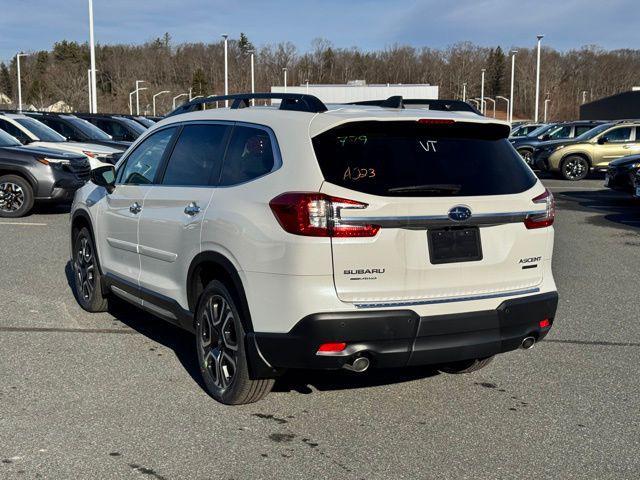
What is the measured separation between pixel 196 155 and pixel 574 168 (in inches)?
802

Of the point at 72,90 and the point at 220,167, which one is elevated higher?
the point at 72,90

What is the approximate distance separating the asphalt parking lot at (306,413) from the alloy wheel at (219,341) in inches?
7.2

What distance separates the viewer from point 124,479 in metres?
3.43

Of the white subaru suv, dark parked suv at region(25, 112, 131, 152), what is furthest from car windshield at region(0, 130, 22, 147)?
the white subaru suv

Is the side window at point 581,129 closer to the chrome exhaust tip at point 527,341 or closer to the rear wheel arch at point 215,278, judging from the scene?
the chrome exhaust tip at point 527,341

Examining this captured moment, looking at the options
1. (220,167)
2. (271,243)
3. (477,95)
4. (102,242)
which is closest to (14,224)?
(102,242)

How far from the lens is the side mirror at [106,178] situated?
19.4ft

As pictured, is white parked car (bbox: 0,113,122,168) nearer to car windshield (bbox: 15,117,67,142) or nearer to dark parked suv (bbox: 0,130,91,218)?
car windshield (bbox: 15,117,67,142)

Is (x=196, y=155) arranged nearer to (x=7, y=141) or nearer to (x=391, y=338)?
(x=391, y=338)

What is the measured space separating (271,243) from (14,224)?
971 centimetres

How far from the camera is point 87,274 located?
6516 mm

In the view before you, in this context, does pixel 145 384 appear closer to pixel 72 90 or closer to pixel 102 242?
pixel 102 242

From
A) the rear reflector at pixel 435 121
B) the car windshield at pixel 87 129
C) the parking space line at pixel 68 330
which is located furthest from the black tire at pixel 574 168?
the rear reflector at pixel 435 121

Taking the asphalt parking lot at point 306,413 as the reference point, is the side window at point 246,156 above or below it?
above
